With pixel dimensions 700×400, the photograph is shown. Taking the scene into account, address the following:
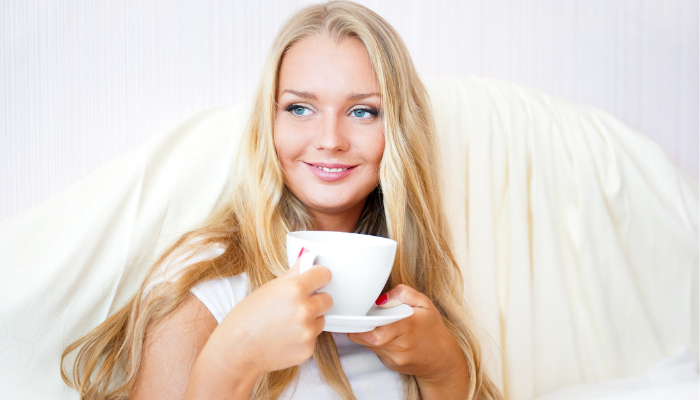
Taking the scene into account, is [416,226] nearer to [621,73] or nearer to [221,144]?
[221,144]

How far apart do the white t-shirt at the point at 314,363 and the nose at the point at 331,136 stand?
0.27 m

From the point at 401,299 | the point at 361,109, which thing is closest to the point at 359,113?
the point at 361,109

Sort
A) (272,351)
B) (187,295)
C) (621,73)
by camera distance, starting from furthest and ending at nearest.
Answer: (621,73), (187,295), (272,351)

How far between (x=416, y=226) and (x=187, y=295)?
0.48 m

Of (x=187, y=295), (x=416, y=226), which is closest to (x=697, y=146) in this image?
(x=416, y=226)

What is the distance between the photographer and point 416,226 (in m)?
1.10

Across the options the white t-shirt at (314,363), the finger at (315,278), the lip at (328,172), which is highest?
the lip at (328,172)

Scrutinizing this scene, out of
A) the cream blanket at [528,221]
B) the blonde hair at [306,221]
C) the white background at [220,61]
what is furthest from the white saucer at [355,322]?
the white background at [220,61]

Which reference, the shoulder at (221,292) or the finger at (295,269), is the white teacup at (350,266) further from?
the shoulder at (221,292)

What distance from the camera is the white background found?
3.43 ft

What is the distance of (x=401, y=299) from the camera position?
32.9 inches

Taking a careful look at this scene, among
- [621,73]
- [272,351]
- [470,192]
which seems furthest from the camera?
[621,73]

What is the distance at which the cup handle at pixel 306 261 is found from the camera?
65 cm

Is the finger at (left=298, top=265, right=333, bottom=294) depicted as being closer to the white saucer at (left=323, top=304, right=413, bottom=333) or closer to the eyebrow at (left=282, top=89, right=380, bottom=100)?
the white saucer at (left=323, top=304, right=413, bottom=333)
